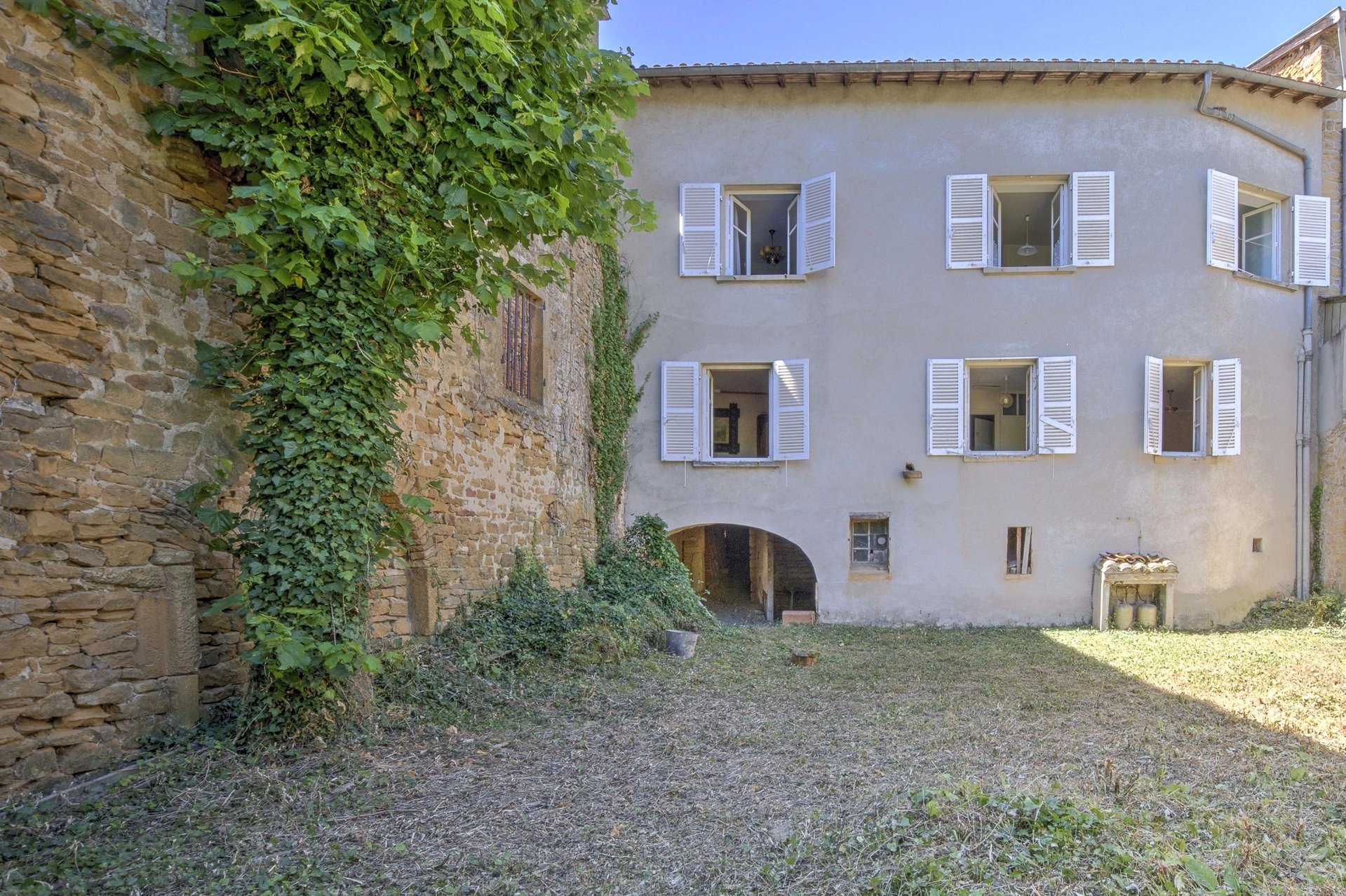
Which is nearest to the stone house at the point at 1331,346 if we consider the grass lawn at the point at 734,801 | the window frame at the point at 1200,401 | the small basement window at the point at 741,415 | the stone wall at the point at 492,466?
the window frame at the point at 1200,401

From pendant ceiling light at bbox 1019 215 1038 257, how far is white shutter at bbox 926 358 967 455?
129 inches

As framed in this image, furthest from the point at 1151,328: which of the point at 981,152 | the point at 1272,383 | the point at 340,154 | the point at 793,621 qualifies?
A: the point at 340,154

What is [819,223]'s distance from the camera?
1025cm

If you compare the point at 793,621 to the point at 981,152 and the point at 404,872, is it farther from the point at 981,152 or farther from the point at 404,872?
the point at 404,872

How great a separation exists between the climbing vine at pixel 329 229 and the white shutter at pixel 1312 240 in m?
11.5

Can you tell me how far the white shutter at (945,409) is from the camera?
10000 mm

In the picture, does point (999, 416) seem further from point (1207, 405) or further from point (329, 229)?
point (329, 229)

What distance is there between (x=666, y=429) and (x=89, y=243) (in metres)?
7.47

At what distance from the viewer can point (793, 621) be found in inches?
396

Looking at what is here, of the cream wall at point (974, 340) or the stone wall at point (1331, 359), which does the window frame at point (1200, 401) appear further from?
the stone wall at point (1331, 359)

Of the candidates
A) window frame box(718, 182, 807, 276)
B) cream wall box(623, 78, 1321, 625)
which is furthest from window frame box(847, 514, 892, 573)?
window frame box(718, 182, 807, 276)

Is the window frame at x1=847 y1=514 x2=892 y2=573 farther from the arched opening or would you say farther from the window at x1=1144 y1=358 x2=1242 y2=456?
the window at x1=1144 y1=358 x2=1242 y2=456

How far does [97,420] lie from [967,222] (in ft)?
32.6

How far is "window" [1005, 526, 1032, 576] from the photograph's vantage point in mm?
9969
